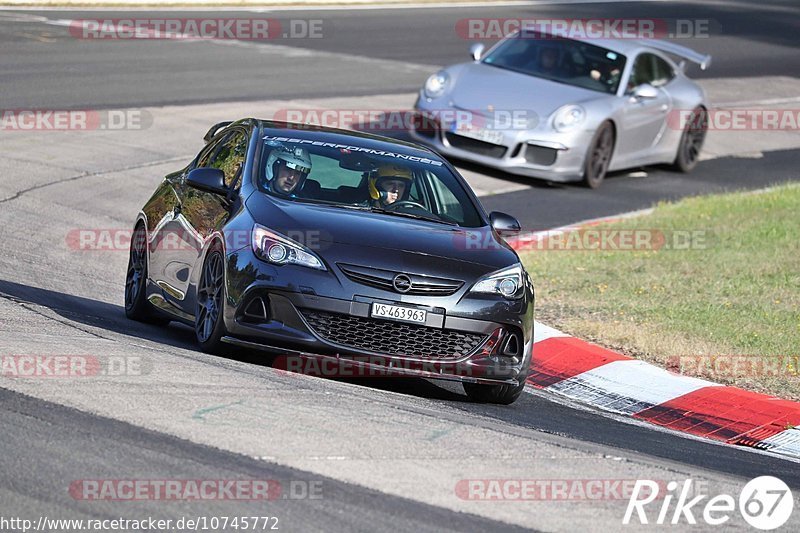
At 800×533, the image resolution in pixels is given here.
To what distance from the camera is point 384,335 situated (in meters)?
7.91

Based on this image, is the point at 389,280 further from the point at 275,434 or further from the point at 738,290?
the point at 738,290

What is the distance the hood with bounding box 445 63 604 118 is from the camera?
55.2 ft

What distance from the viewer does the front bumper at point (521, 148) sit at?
16.7 metres

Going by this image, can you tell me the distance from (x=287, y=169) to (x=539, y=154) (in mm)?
8237

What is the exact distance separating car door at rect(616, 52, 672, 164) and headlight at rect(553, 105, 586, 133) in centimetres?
90

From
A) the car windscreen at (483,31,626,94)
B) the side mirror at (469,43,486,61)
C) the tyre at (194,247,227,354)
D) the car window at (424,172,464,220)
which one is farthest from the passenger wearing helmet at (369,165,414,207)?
the side mirror at (469,43,486,61)

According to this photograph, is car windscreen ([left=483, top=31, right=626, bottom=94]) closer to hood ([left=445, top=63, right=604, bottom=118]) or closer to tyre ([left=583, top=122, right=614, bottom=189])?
hood ([left=445, top=63, right=604, bottom=118])

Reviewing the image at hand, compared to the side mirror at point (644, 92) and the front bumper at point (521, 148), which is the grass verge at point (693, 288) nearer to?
the front bumper at point (521, 148)

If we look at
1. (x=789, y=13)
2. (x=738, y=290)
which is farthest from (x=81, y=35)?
(x=789, y=13)

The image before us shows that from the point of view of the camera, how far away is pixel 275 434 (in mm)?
6172

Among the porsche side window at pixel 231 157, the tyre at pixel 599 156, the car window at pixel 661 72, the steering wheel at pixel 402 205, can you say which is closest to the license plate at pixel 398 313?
the steering wheel at pixel 402 205

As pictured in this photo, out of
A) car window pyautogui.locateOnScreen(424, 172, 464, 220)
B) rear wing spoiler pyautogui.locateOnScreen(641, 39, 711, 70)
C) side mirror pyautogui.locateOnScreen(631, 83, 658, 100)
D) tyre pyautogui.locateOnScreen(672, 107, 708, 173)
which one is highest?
car window pyautogui.locateOnScreen(424, 172, 464, 220)

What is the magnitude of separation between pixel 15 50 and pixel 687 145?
1010cm

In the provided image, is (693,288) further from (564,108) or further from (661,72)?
(661,72)
